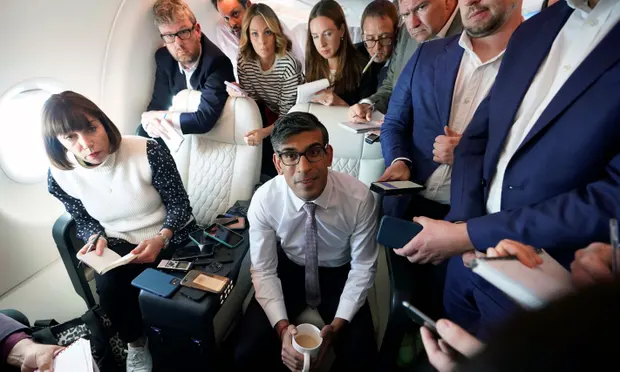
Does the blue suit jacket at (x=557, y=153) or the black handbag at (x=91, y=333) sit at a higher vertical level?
the blue suit jacket at (x=557, y=153)

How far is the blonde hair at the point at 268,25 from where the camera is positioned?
2309 millimetres

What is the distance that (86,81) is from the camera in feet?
7.93

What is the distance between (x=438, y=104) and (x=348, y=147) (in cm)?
69

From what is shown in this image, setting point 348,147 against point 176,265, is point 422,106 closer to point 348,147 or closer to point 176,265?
point 348,147

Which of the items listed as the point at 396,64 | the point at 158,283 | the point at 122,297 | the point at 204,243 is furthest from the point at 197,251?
the point at 396,64

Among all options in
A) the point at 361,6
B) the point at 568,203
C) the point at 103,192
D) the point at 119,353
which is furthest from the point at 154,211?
the point at 361,6

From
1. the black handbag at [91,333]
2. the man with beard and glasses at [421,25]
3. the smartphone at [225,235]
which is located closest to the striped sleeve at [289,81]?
the man with beard and glasses at [421,25]

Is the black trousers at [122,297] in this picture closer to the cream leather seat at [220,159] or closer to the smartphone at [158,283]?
the smartphone at [158,283]

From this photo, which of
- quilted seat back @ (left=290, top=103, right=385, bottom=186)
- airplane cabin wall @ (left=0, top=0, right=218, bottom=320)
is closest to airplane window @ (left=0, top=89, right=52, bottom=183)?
airplane cabin wall @ (left=0, top=0, right=218, bottom=320)

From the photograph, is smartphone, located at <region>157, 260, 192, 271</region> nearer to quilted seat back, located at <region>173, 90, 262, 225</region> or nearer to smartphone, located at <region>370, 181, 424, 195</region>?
quilted seat back, located at <region>173, 90, 262, 225</region>

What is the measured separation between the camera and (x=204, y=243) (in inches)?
62.5

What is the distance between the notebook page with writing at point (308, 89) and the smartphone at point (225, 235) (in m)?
0.90

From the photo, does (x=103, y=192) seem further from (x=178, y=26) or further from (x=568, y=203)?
(x=568, y=203)

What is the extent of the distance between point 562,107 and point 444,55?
65cm
